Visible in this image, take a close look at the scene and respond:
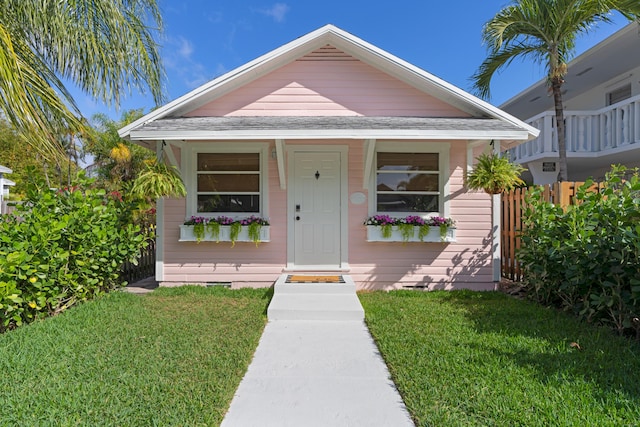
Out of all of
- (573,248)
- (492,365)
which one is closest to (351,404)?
(492,365)

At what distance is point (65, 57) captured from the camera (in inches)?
187

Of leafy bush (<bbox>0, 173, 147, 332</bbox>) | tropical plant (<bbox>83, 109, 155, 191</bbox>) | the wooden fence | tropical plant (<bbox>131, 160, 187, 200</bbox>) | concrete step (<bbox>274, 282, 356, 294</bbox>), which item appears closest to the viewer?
leafy bush (<bbox>0, 173, 147, 332</bbox>)

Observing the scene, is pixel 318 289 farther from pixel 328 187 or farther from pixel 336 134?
Answer: pixel 336 134

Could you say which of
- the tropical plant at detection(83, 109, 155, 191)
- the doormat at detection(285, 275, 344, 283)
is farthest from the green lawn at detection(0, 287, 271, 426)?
the tropical plant at detection(83, 109, 155, 191)

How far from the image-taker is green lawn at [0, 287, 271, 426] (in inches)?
88.3

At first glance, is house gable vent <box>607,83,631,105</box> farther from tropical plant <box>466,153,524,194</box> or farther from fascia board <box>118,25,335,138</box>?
fascia board <box>118,25,335,138</box>

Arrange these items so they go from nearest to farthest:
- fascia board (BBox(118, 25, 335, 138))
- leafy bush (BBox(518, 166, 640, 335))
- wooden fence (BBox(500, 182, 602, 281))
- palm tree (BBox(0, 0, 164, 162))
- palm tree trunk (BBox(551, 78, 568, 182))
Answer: palm tree (BBox(0, 0, 164, 162)), leafy bush (BBox(518, 166, 640, 335)), fascia board (BBox(118, 25, 335, 138)), wooden fence (BBox(500, 182, 602, 281)), palm tree trunk (BBox(551, 78, 568, 182))

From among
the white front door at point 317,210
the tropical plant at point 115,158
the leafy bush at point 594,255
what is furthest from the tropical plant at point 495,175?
the tropical plant at point 115,158

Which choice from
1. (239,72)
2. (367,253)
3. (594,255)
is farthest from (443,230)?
(239,72)

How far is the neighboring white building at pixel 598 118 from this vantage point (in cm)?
831

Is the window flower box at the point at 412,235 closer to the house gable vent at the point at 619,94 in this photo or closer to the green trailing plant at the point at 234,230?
the green trailing plant at the point at 234,230

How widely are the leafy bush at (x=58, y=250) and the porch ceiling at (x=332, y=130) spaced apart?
52.3 inches

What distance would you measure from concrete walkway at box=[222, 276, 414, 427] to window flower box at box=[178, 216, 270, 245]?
2037mm

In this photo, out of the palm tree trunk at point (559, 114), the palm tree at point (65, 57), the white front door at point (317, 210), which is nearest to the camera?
the palm tree at point (65, 57)
